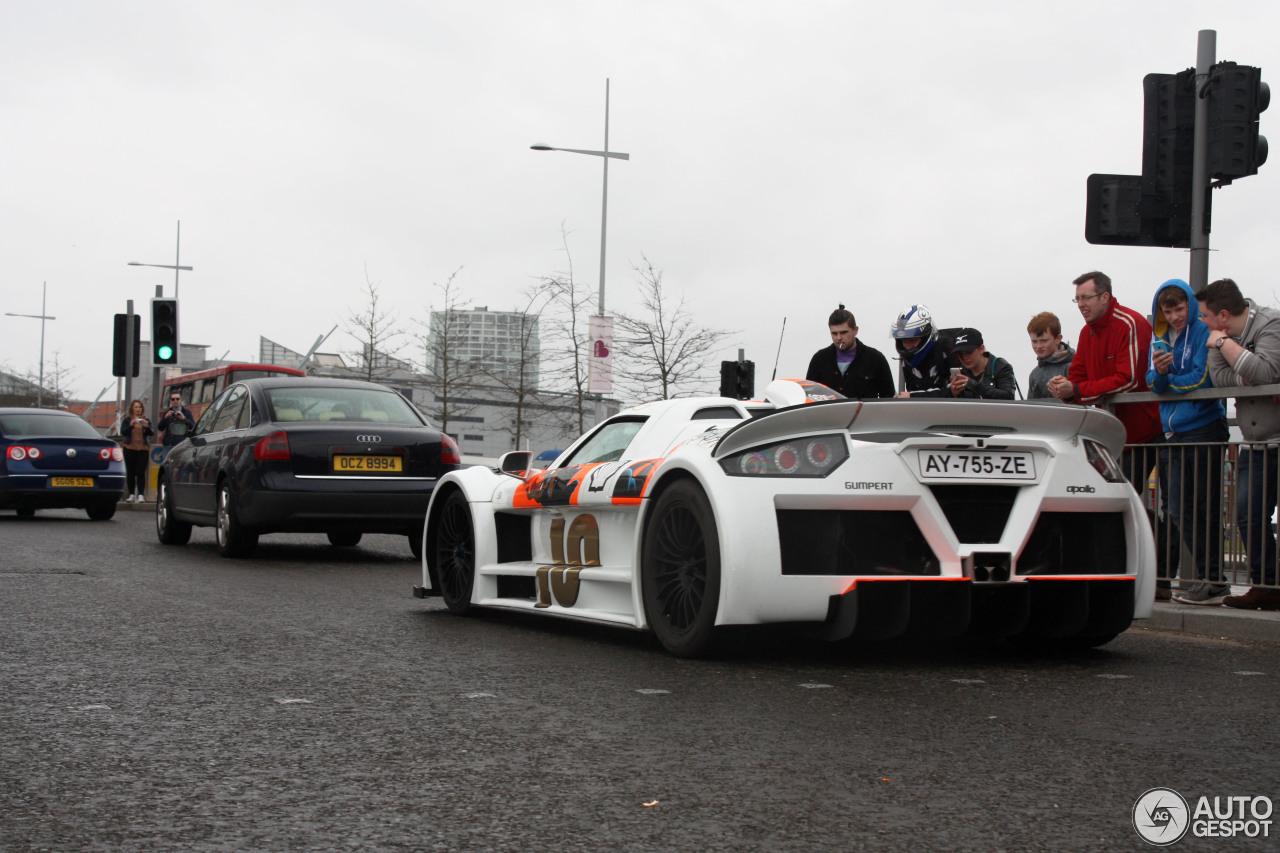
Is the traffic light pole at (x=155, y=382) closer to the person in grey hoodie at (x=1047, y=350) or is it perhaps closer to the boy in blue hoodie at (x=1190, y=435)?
the person in grey hoodie at (x=1047, y=350)

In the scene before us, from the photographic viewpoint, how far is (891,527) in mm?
5617

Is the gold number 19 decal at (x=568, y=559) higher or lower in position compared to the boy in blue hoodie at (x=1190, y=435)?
lower

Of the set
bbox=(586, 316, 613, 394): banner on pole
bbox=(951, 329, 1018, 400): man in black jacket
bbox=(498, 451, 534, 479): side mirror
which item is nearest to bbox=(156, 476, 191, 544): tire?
bbox=(498, 451, 534, 479): side mirror

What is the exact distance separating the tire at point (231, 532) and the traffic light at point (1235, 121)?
7.99 meters

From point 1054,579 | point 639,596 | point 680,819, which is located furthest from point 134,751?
point 1054,579

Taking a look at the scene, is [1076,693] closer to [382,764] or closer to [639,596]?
[639,596]

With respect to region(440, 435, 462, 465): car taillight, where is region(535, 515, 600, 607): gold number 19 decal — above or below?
below

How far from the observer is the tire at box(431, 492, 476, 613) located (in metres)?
7.86

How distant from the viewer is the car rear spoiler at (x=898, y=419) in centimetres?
564

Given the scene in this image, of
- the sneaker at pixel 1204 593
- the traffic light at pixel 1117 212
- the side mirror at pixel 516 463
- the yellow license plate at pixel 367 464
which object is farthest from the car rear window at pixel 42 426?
the sneaker at pixel 1204 593

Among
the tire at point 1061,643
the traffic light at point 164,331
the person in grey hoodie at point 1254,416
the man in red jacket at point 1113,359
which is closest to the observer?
the tire at point 1061,643

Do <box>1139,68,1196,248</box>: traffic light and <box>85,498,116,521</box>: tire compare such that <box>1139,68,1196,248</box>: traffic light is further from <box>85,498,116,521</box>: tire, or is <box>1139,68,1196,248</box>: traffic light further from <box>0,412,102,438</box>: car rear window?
<box>0,412,102,438</box>: car rear window

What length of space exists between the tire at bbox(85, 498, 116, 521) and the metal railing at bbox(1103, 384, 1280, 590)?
14.8 m

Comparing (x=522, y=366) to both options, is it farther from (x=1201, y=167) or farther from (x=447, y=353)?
(x=1201, y=167)
